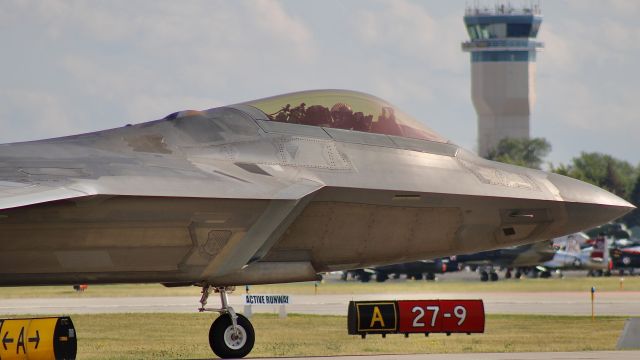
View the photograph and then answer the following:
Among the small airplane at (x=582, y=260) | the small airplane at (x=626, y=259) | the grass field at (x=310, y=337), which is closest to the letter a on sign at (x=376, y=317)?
the grass field at (x=310, y=337)

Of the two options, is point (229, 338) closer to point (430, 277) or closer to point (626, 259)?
point (430, 277)

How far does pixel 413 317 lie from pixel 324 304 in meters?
23.4

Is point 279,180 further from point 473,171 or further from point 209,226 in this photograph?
point 473,171

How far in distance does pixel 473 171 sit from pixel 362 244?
6.87 ft

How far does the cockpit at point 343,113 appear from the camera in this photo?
1858cm

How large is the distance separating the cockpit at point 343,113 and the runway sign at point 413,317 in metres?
2.87

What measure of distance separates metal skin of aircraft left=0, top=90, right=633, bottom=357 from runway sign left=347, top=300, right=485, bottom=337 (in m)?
1.31

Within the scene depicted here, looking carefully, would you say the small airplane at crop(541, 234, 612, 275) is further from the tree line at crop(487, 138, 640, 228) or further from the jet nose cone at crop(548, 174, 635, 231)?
the tree line at crop(487, 138, 640, 228)

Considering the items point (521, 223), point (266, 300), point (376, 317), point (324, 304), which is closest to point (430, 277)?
point (324, 304)

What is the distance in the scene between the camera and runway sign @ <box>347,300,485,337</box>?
19.8 metres

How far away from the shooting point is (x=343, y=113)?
1886 cm

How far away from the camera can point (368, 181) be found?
1789 centimetres

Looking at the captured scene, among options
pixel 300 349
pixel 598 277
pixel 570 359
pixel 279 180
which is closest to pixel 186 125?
pixel 279 180

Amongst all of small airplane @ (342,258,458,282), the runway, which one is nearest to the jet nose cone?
the runway
